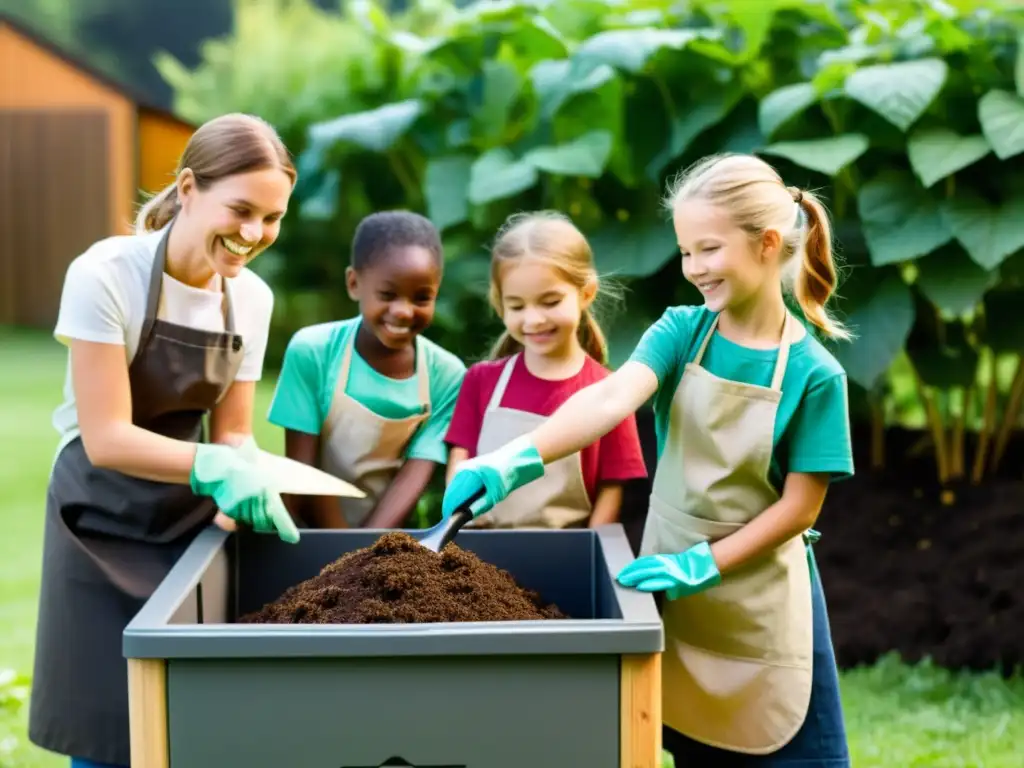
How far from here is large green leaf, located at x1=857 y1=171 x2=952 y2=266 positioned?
2744mm

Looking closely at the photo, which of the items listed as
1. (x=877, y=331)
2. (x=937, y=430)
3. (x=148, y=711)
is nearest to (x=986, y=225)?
(x=877, y=331)

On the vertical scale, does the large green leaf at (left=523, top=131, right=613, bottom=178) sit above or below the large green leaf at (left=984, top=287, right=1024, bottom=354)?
above

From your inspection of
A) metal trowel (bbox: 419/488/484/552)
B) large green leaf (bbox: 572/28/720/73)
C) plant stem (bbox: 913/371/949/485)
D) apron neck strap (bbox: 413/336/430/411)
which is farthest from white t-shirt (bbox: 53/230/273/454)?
plant stem (bbox: 913/371/949/485)

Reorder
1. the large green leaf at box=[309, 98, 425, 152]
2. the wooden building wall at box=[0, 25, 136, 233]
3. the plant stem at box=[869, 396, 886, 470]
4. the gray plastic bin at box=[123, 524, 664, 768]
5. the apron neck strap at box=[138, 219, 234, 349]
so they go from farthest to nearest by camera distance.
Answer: the wooden building wall at box=[0, 25, 136, 233]
the plant stem at box=[869, 396, 886, 470]
the large green leaf at box=[309, 98, 425, 152]
the apron neck strap at box=[138, 219, 234, 349]
the gray plastic bin at box=[123, 524, 664, 768]

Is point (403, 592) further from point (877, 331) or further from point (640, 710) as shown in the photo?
point (877, 331)

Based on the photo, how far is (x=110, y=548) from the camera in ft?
5.83

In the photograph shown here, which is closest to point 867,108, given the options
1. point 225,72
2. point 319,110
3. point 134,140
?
point 319,110

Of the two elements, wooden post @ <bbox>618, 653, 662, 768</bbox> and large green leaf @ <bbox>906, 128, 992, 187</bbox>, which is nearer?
wooden post @ <bbox>618, 653, 662, 768</bbox>

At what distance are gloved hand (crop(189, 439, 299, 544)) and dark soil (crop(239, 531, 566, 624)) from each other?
11 centimetres

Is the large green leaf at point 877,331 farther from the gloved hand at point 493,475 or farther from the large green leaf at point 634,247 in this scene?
the gloved hand at point 493,475

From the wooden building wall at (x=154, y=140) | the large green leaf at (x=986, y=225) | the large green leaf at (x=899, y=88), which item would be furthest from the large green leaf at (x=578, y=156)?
the wooden building wall at (x=154, y=140)

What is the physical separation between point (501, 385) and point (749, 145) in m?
1.31

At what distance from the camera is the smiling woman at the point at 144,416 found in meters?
1.65

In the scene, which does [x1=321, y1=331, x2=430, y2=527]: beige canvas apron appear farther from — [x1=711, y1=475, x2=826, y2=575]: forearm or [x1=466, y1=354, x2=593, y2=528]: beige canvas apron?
[x1=711, y1=475, x2=826, y2=575]: forearm
